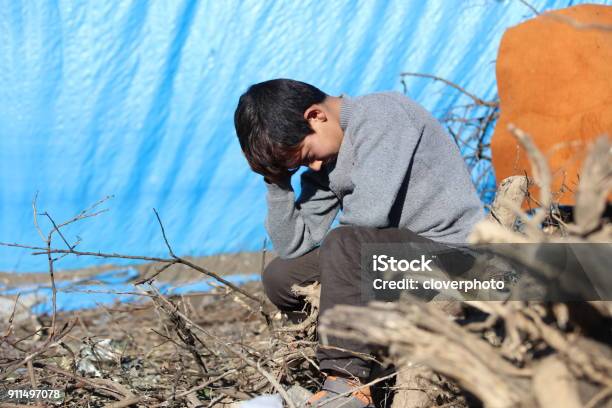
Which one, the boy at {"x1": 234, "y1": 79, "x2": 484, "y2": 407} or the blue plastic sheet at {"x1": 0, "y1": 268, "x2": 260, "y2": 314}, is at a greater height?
the boy at {"x1": 234, "y1": 79, "x2": 484, "y2": 407}

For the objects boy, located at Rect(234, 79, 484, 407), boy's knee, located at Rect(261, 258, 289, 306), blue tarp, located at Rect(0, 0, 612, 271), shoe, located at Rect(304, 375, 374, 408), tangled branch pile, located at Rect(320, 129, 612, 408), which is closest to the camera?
tangled branch pile, located at Rect(320, 129, 612, 408)

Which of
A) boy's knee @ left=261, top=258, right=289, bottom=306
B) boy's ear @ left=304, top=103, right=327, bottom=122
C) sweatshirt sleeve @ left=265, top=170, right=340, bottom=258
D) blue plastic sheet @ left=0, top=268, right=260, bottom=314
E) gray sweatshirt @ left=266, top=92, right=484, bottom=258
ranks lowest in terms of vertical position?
blue plastic sheet @ left=0, top=268, right=260, bottom=314

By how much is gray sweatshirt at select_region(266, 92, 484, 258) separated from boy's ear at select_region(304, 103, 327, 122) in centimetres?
7

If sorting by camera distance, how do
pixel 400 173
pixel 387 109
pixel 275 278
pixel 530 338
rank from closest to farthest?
1. pixel 530 338
2. pixel 400 173
3. pixel 387 109
4. pixel 275 278

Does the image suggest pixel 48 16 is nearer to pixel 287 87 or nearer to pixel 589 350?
pixel 287 87

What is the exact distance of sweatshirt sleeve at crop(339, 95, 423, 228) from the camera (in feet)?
6.94

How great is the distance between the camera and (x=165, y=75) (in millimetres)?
3822

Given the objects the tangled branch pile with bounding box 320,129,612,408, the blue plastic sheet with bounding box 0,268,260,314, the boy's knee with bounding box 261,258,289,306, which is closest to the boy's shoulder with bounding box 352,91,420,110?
the boy's knee with bounding box 261,258,289,306

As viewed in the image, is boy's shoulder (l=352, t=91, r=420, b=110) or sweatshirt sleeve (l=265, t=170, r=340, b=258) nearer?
boy's shoulder (l=352, t=91, r=420, b=110)

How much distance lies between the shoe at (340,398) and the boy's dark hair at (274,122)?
673 millimetres

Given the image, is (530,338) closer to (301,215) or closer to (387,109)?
(387,109)

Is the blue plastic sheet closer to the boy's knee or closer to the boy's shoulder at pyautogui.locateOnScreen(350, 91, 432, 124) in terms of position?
the boy's knee

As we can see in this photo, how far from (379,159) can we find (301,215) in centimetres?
54

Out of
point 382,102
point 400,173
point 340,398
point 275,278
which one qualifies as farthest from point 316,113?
point 340,398
